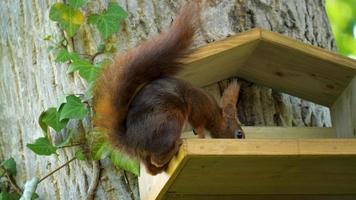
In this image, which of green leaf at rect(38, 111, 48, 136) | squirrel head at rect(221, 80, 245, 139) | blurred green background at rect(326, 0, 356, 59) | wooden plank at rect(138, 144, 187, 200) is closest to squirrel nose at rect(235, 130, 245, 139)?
squirrel head at rect(221, 80, 245, 139)

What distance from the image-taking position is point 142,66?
1.95m

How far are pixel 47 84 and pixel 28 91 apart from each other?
0.09 metres

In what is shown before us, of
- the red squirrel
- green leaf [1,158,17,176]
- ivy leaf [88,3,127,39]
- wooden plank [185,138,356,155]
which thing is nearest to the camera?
wooden plank [185,138,356,155]

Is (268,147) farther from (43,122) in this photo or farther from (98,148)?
(43,122)

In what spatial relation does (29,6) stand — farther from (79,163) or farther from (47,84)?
(79,163)

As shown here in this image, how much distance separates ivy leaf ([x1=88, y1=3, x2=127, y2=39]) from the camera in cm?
243

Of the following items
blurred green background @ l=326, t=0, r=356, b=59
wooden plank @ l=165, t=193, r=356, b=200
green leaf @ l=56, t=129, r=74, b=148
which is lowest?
blurred green background @ l=326, t=0, r=356, b=59

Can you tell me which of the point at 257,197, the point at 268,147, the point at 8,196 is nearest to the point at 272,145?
the point at 268,147

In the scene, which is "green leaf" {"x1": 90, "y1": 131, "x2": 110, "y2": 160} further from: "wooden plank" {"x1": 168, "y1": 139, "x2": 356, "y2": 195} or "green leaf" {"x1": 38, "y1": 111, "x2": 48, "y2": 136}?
"wooden plank" {"x1": 168, "y1": 139, "x2": 356, "y2": 195}

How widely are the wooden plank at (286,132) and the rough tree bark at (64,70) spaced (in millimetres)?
84

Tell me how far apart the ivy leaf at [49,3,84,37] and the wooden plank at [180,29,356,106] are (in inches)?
15.3

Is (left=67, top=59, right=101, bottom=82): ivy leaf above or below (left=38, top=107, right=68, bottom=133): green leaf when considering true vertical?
above

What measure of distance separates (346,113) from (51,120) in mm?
856

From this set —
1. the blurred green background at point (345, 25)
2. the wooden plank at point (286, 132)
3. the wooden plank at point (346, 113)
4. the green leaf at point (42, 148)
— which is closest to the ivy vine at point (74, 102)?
the green leaf at point (42, 148)
